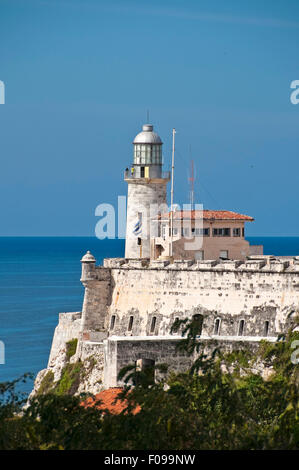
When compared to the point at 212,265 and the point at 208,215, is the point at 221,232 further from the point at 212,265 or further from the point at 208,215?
the point at 212,265

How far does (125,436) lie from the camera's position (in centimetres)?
2594

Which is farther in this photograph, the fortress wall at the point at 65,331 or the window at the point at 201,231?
the fortress wall at the point at 65,331

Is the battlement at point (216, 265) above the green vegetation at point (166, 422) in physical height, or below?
above

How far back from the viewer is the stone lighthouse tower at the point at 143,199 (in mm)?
58219

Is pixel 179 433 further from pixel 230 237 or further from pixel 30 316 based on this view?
pixel 30 316

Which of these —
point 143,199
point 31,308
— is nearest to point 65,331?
point 143,199

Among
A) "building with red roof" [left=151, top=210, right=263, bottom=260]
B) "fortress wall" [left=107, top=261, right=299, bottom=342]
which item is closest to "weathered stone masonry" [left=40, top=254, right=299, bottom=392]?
"fortress wall" [left=107, top=261, right=299, bottom=342]

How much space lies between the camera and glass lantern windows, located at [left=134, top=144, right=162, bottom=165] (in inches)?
2354

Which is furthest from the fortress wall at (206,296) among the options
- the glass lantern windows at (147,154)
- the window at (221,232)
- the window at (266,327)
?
the glass lantern windows at (147,154)

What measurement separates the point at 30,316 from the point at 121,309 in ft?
156

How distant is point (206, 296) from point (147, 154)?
12172 mm

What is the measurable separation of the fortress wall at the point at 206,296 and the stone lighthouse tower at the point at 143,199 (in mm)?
3945

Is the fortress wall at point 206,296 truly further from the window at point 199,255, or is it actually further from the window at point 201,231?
the window at point 201,231

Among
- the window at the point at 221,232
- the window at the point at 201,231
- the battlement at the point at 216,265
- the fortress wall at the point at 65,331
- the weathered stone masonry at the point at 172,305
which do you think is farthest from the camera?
the fortress wall at the point at 65,331
